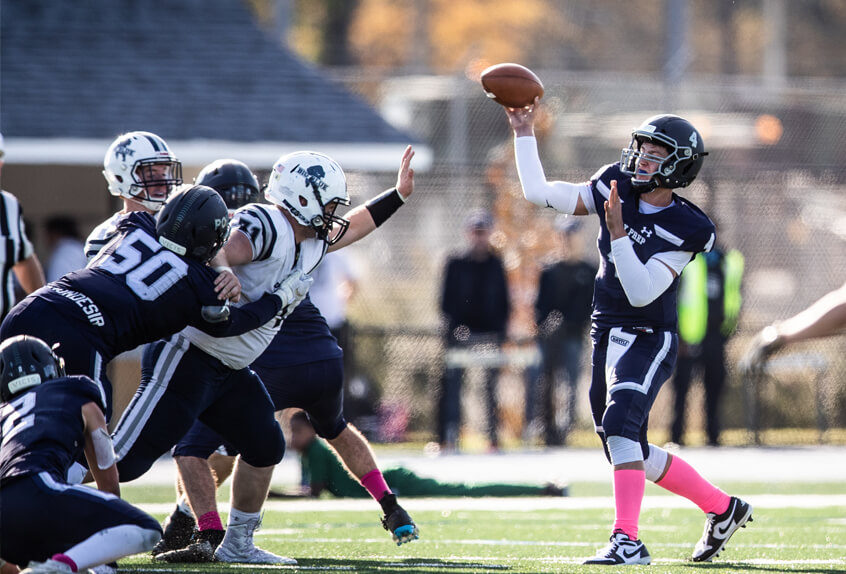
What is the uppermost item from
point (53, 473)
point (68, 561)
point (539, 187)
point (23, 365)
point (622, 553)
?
point (539, 187)

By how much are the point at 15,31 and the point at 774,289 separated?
1100cm

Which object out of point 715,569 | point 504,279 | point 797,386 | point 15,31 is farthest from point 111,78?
point 715,569

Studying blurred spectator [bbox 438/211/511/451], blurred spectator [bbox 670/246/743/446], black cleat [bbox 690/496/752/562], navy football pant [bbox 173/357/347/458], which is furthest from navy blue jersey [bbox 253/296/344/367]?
blurred spectator [bbox 670/246/743/446]

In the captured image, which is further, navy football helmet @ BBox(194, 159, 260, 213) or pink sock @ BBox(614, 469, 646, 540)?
navy football helmet @ BBox(194, 159, 260, 213)

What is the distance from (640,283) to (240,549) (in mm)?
1968

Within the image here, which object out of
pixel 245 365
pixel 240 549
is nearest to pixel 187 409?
pixel 245 365

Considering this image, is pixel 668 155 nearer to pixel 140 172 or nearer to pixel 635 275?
pixel 635 275

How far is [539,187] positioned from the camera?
5.95 meters

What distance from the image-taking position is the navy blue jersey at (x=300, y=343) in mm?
6137

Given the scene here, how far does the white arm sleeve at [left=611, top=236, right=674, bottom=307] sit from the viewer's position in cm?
565

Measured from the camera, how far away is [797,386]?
14078 millimetres

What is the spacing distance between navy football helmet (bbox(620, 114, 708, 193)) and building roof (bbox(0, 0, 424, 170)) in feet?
20.8

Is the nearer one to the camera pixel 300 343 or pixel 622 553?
pixel 622 553

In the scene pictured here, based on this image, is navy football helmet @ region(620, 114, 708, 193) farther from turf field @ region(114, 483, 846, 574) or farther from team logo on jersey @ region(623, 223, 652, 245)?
turf field @ region(114, 483, 846, 574)
